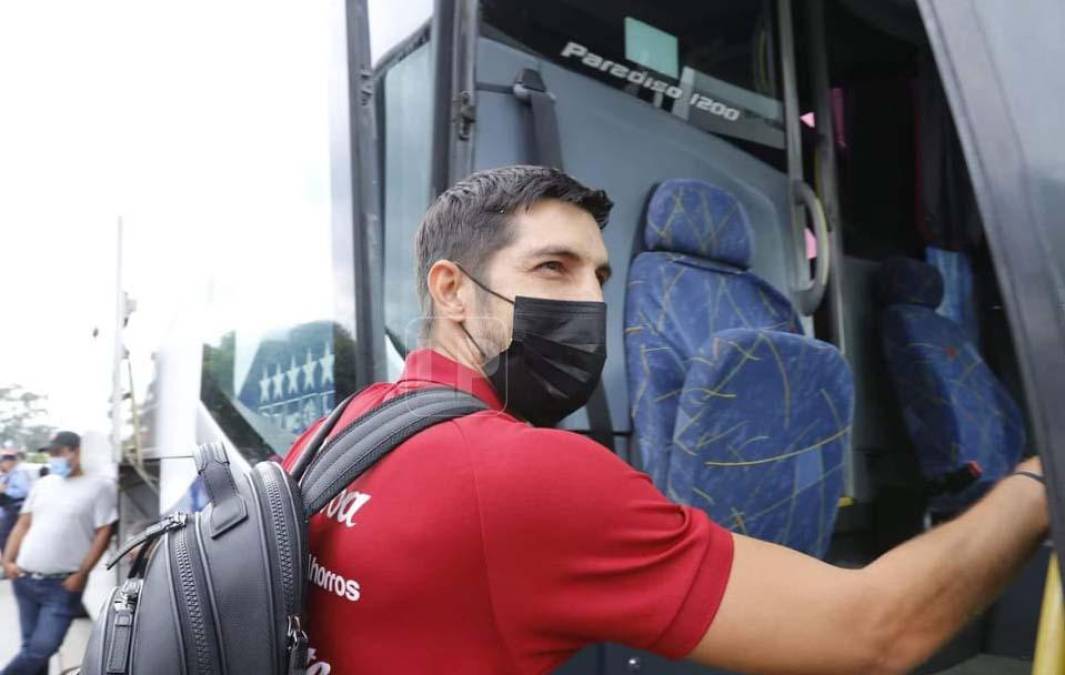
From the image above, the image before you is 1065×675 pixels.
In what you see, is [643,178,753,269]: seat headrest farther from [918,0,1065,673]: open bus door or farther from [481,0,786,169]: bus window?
[918,0,1065,673]: open bus door

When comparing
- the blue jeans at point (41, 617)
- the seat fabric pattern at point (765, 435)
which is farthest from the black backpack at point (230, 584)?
the blue jeans at point (41, 617)

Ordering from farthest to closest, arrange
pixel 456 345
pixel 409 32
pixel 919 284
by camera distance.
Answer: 1. pixel 919 284
2. pixel 409 32
3. pixel 456 345

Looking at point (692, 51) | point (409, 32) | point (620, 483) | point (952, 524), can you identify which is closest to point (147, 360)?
point (409, 32)

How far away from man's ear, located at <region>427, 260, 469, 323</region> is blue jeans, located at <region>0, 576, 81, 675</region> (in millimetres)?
3431

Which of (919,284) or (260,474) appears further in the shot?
(919,284)

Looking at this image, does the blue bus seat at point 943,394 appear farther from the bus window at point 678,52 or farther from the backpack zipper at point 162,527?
the backpack zipper at point 162,527

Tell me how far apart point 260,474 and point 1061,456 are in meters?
0.72

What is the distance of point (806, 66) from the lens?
3.06 metres

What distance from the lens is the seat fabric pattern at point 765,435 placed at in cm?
204

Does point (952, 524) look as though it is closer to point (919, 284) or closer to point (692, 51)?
point (692, 51)

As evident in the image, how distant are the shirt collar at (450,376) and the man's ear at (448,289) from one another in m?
0.05

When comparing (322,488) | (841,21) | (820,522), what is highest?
(841,21)

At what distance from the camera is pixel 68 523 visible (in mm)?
3838

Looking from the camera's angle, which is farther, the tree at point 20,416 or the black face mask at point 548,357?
the tree at point 20,416
